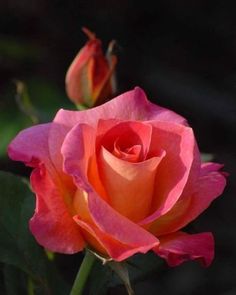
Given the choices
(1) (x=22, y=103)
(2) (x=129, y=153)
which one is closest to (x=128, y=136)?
(2) (x=129, y=153)

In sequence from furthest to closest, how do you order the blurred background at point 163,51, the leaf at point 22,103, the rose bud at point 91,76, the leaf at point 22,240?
1. the blurred background at point 163,51
2. the leaf at point 22,103
3. the rose bud at point 91,76
4. the leaf at point 22,240

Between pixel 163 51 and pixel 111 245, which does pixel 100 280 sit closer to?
pixel 111 245

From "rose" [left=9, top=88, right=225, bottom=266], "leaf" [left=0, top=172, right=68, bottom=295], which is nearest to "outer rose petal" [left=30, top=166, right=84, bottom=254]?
"rose" [left=9, top=88, right=225, bottom=266]

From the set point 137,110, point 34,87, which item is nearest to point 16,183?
point 137,110

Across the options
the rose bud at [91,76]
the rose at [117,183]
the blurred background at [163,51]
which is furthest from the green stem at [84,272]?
the blurred background at [163,51]

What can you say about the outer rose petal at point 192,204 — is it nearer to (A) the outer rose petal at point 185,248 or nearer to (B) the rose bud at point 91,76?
(A) the outer rose petal at point 185,248

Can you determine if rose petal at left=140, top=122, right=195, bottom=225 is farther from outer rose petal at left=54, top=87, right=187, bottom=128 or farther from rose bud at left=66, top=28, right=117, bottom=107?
rose bud at left=66, top=28, right=117, bottom=107
